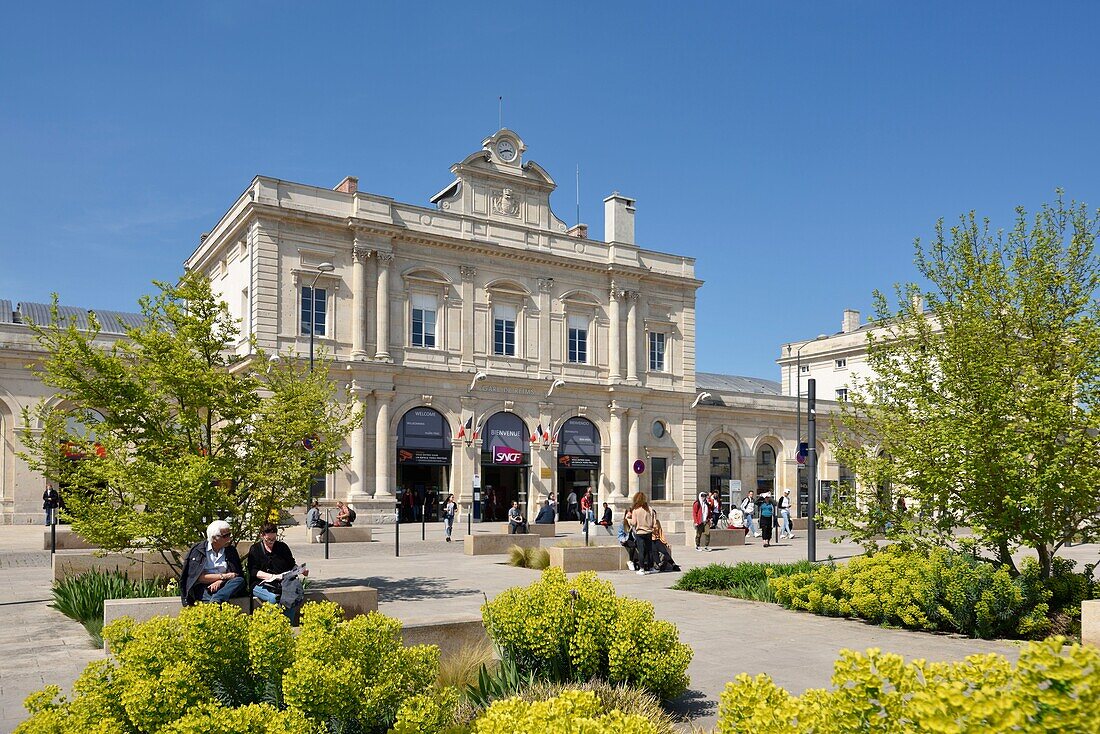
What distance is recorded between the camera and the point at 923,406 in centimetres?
1320

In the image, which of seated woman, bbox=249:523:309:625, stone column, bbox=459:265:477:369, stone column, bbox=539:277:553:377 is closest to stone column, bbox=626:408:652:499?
stone column, bbox=539:277:553:377

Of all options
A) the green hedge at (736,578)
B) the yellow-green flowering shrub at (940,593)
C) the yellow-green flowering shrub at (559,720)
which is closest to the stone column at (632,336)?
the green hedge at (736,578)

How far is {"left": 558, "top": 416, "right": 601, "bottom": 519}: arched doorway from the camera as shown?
48188mm

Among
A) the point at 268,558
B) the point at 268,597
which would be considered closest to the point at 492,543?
the point at 268,558

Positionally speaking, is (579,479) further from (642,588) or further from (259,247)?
(642,588)

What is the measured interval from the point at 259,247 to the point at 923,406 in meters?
32.6

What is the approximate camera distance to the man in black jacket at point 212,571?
10.1m

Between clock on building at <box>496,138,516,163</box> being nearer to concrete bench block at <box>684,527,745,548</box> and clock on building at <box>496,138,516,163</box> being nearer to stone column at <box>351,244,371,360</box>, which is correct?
stone column at <box>351,244,371,360</box>

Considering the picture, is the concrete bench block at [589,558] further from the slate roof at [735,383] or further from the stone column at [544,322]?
the slate roof at [735,383]

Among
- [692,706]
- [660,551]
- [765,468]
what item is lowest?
[660,551]

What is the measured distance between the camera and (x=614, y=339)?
50031 mm

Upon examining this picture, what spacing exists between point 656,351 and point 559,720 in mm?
48644

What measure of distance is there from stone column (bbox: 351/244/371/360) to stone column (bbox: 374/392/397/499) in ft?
7.52

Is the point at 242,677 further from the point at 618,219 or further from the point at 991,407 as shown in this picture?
the point at 618,219
